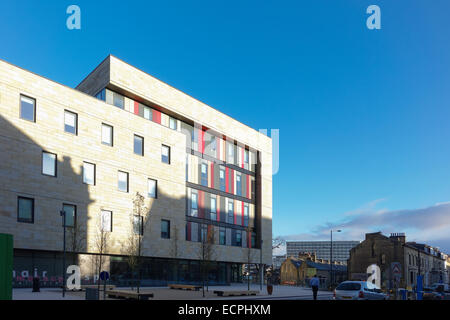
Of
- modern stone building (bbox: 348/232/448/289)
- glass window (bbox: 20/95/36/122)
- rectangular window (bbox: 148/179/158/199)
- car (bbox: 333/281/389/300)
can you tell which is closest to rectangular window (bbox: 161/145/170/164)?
rectangular window (bbox: 148/179/158/199)

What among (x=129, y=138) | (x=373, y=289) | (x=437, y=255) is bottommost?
(x=437, y=255)

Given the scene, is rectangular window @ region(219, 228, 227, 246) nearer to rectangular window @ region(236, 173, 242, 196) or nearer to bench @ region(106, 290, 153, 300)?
rectangular window @ region(236, 173, 242, 196)

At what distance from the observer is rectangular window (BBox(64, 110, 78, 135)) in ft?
122

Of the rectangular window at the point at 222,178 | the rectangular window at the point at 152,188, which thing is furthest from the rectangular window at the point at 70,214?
the rectangular window at the point at 222,178

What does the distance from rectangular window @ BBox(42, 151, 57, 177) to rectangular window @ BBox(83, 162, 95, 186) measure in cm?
287

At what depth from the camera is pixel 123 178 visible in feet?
136

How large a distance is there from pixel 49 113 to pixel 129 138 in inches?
336

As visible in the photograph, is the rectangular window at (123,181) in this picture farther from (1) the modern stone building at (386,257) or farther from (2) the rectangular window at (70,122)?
(1) the modern stone building at (386,257)

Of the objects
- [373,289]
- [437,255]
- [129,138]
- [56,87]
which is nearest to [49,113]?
[56,87]

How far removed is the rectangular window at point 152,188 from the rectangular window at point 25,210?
41.0ft

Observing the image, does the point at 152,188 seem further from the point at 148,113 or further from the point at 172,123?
the point at 172,123

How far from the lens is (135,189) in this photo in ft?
139

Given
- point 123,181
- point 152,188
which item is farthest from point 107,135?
point 152,188

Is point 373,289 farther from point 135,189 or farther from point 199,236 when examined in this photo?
point 199,236
